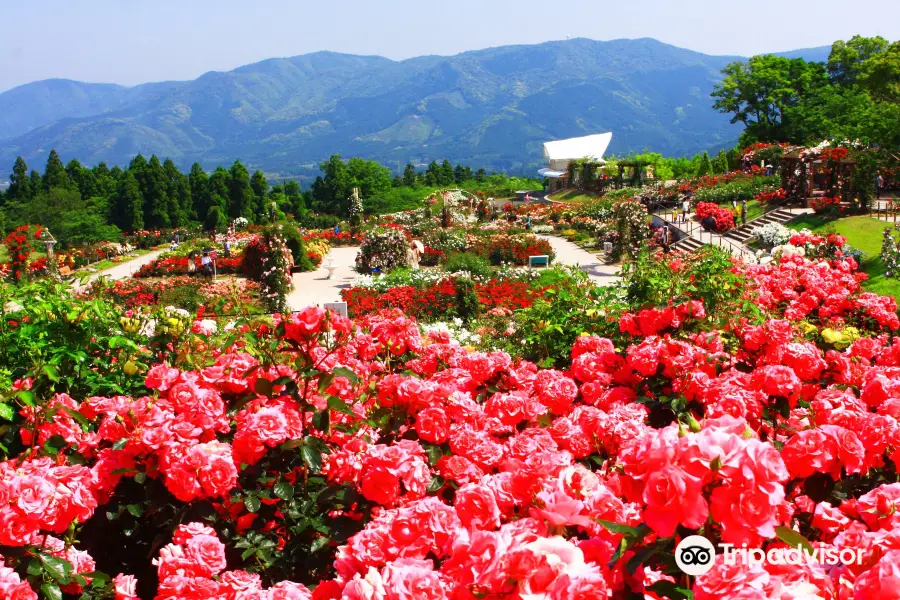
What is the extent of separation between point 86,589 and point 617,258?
844 inches

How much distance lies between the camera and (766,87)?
46531 millimetres

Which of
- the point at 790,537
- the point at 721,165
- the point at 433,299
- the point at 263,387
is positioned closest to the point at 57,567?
the point at 263,387

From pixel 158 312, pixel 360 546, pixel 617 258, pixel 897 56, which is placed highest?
pixel 897 56

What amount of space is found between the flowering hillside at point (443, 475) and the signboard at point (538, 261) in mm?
16875

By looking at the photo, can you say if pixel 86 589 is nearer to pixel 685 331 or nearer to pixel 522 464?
pixel 522 464

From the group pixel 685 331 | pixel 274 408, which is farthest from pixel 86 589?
pixel 685 331

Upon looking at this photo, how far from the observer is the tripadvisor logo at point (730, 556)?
4.69 feet

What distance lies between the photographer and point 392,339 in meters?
3.75

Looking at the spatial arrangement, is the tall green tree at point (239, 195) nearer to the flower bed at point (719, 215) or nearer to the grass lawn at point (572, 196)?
the grass lawn at point (572, 196)

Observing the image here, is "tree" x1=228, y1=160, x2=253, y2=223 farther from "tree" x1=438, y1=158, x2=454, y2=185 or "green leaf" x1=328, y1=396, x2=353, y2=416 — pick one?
"green leaf" x1=328, y1=396, x2=353, y2=416

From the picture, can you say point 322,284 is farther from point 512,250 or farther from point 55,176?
point 55,176

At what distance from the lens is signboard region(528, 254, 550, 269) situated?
20.8 metres

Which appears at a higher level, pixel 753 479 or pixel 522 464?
pixel 753 479

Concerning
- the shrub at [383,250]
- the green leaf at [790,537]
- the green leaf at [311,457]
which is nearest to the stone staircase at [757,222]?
the shrub at [383,250]
